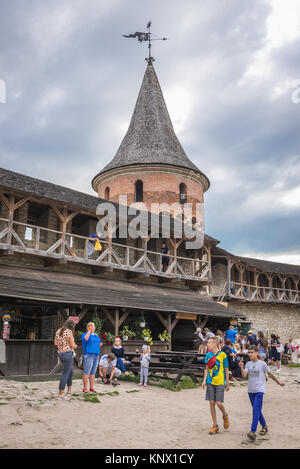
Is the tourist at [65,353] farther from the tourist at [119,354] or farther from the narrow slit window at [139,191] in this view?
the narrow slit window at [139,191]

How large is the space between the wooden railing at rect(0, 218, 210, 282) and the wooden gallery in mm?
50

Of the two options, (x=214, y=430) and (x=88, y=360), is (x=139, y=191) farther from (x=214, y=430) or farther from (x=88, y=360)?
(x=214, y=430)

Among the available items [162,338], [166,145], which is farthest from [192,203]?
[162,338]

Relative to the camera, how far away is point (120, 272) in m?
19.6

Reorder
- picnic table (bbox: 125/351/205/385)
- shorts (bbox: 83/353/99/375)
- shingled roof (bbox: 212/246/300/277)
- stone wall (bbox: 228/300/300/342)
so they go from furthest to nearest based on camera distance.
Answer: stone wall (bbox: 228/300/300/342), shingled roof (bbox: 212/246/300/277), picnic table (bbox: 125/351/205/385), shorts (bbox: 83/353/99/375)

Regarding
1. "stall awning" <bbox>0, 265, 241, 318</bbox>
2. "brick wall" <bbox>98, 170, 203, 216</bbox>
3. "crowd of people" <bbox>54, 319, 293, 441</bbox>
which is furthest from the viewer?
"brick wall" <bbox>98, 170, 203, 216</bbox>

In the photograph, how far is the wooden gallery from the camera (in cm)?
1402

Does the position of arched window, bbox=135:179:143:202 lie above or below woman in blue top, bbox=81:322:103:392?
above

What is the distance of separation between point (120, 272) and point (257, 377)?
14063 mm

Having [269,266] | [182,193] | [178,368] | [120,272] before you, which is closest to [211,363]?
[178,368]

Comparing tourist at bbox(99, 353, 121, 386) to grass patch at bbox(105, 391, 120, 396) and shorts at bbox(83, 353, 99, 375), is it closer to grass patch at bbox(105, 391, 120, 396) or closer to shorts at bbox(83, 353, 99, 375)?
grass patch at bbox(105, 391, 120, 396)

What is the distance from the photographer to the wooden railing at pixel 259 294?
26.2 meters

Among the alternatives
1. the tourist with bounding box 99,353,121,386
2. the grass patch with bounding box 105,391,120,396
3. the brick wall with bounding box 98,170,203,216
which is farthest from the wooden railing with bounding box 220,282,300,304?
the grass patch with bounding box 105,391,120,396

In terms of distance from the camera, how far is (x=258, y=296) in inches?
1127
